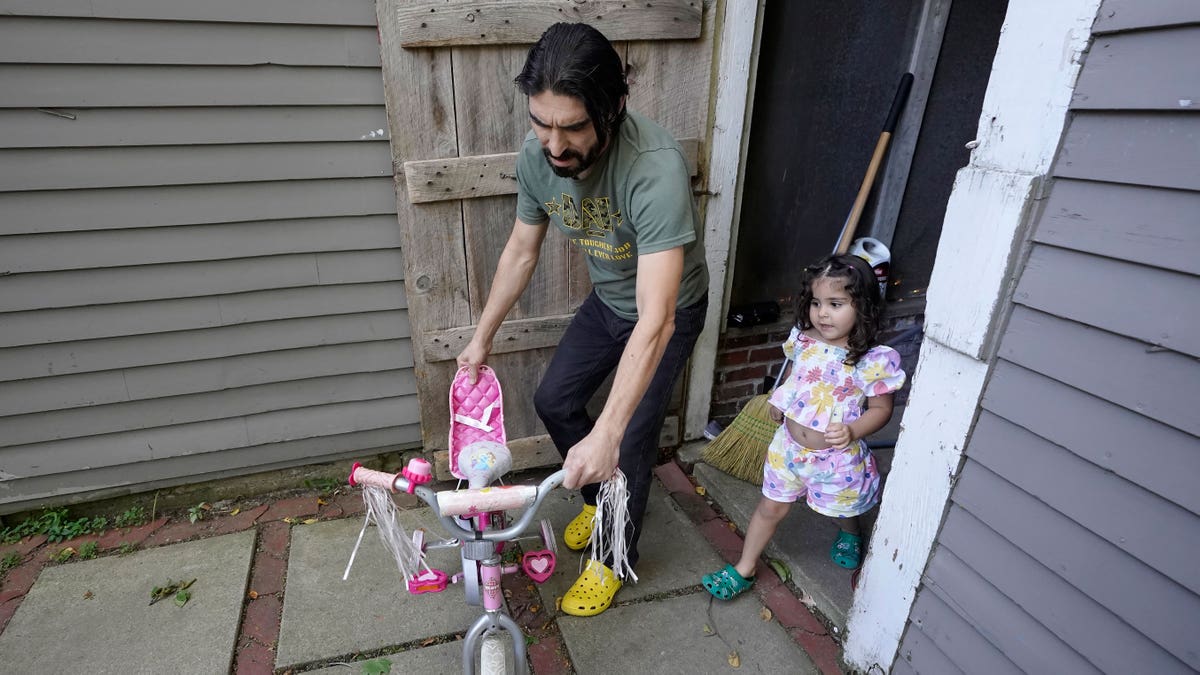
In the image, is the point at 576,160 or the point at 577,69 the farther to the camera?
the point at 576,160

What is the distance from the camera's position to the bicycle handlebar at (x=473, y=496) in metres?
1.29

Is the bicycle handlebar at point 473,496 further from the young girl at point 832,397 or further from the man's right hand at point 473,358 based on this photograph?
the young girl at point 832,397

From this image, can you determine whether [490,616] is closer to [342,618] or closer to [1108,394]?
[342,618]

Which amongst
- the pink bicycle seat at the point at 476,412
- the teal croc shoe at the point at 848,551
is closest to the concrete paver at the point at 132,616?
the pink bicycle seat at the point at 476,412

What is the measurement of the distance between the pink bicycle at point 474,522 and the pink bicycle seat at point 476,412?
377 mm

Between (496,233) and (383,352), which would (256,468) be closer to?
(383,352)

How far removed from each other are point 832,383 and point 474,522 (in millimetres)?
1173

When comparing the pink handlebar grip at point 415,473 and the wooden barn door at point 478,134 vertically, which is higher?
the wooden barn door at point 478,134

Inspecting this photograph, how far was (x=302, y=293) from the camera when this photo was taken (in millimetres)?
2461

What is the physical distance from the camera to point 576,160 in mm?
1619

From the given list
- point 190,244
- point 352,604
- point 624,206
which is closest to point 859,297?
point 624,206

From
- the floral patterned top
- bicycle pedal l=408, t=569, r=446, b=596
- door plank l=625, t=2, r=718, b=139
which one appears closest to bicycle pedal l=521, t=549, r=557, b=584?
bicycle pedal l=408, t=569, r=446, b=596

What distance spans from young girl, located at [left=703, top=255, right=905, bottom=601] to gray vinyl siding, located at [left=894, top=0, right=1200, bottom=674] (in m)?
0.46

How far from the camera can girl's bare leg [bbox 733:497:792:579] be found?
2.16 metres
